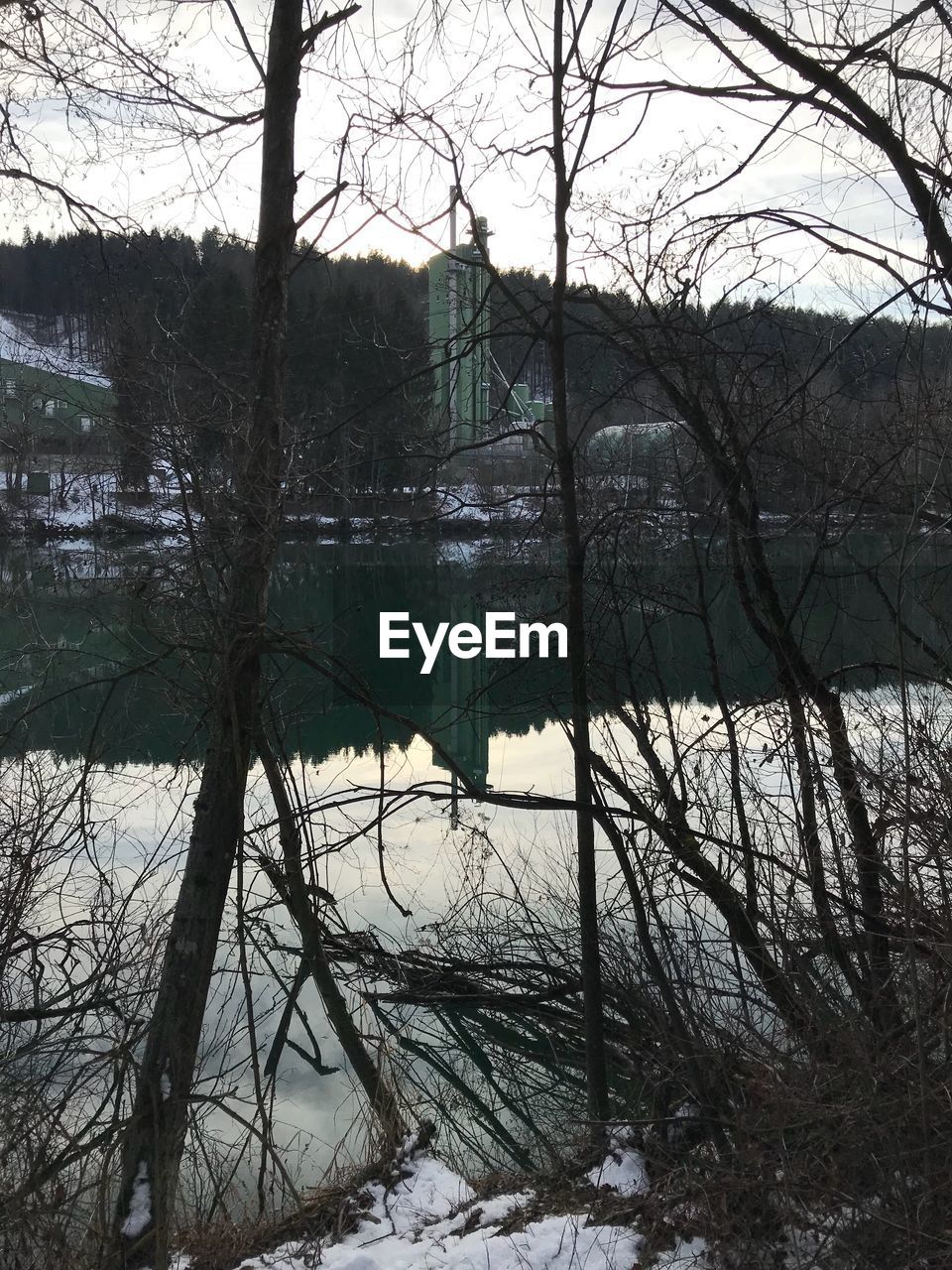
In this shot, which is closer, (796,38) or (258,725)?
(796,38)

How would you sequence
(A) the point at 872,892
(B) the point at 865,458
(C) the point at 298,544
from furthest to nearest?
1. (C) the point at 298,544
2. (B) the point at 865,458
3. (A) the point at 872,892

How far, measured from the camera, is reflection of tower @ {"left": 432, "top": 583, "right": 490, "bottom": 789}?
1173 cm

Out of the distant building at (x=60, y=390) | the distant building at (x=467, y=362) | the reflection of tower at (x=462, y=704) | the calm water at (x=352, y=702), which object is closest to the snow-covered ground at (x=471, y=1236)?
the calm water at (x=352, y=702)

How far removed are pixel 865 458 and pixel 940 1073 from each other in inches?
107

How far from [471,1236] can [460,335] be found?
3.62 metres

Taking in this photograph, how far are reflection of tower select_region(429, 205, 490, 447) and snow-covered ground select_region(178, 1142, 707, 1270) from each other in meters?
3.11

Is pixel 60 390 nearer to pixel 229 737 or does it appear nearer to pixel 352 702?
pixel 229 737

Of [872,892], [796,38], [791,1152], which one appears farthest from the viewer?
[872,892]

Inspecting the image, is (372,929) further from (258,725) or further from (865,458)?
(865,458)

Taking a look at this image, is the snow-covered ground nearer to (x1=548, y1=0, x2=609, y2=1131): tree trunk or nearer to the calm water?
(x1=548, y1=0, x2=609, y2=1131): tree trunk

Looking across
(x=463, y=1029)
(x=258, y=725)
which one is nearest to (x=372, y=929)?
(x=463, y=1029)

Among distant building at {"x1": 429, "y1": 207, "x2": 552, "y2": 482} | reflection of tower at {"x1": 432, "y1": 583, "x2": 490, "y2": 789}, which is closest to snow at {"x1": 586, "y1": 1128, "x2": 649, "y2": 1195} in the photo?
distant building at {"x1": 429, "y1": 207, "x2": 552, "y2": 482}

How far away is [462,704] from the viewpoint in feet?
27.2

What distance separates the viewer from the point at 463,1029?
6.94 m
